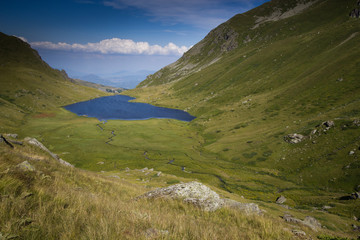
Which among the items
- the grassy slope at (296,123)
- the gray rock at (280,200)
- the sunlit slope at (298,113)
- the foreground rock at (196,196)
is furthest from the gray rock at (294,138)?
the foreground rock at (196,196)

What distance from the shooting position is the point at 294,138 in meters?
65.6

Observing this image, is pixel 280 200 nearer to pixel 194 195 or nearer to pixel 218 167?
pixel 218 167

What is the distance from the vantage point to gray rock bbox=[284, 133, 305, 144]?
64.1 meters

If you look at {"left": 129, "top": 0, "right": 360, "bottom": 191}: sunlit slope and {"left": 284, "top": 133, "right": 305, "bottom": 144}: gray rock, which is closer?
{"left": 129, "top": 0, "right": 360, "bottom": 191}: sunlit slope

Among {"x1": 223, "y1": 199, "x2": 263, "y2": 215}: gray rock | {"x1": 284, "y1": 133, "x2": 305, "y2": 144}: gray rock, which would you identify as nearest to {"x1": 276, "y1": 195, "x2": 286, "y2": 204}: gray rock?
{"x1": 284, "y1": 133, "x2": 305, "y2": 144}: gray rock

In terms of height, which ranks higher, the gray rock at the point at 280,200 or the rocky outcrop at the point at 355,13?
the rocky outcrop at the point at 355,13

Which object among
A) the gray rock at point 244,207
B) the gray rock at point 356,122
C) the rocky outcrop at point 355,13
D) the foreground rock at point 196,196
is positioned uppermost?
the rocky outcrop at point 355,13

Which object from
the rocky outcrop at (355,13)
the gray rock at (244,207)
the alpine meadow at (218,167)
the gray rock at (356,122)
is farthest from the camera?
the rocky outcrop at (355,13)

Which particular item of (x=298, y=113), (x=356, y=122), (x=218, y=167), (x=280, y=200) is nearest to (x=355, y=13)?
(x=298, y=113)

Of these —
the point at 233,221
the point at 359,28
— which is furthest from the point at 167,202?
the point at 359,28

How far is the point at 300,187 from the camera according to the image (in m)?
47.8

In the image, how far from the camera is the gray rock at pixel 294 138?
6406cm

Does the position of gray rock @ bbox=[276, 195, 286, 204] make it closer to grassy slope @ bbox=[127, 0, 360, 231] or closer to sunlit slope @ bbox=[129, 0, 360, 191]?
grassy slope @ bbox=[127, 0, 360, 231]

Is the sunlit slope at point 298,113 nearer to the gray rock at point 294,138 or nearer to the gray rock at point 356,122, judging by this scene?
the gray rock at point 356,122
